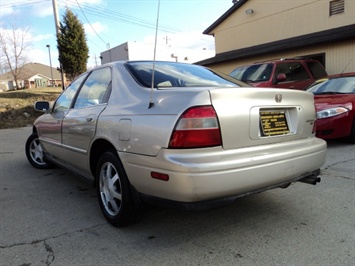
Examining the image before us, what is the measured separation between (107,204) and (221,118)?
1.54 m

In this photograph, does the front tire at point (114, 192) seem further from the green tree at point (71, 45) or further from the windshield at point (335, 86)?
the green tree at point (71, 45)

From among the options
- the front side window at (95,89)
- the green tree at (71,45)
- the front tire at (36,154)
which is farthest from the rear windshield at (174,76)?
the green tree at (71,45)

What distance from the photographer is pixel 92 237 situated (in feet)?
9.67

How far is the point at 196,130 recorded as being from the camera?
2434 millimetres

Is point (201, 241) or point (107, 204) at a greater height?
point (107, 204)

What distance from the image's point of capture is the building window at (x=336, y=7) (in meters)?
13.5

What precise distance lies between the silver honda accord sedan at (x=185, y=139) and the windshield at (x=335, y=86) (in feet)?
14.2

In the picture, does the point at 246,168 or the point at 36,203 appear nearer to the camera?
the point at 246,168

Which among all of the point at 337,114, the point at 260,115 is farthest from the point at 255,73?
the point at 260,115

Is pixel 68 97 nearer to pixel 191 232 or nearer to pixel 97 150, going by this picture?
pixel 97 150

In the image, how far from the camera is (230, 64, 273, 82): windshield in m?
8.91

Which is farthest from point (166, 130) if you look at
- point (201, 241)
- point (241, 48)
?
point (241, 48)

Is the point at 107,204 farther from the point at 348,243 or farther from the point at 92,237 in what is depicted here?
the point at 348,243

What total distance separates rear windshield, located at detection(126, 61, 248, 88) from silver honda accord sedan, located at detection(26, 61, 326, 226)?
0.01 m
